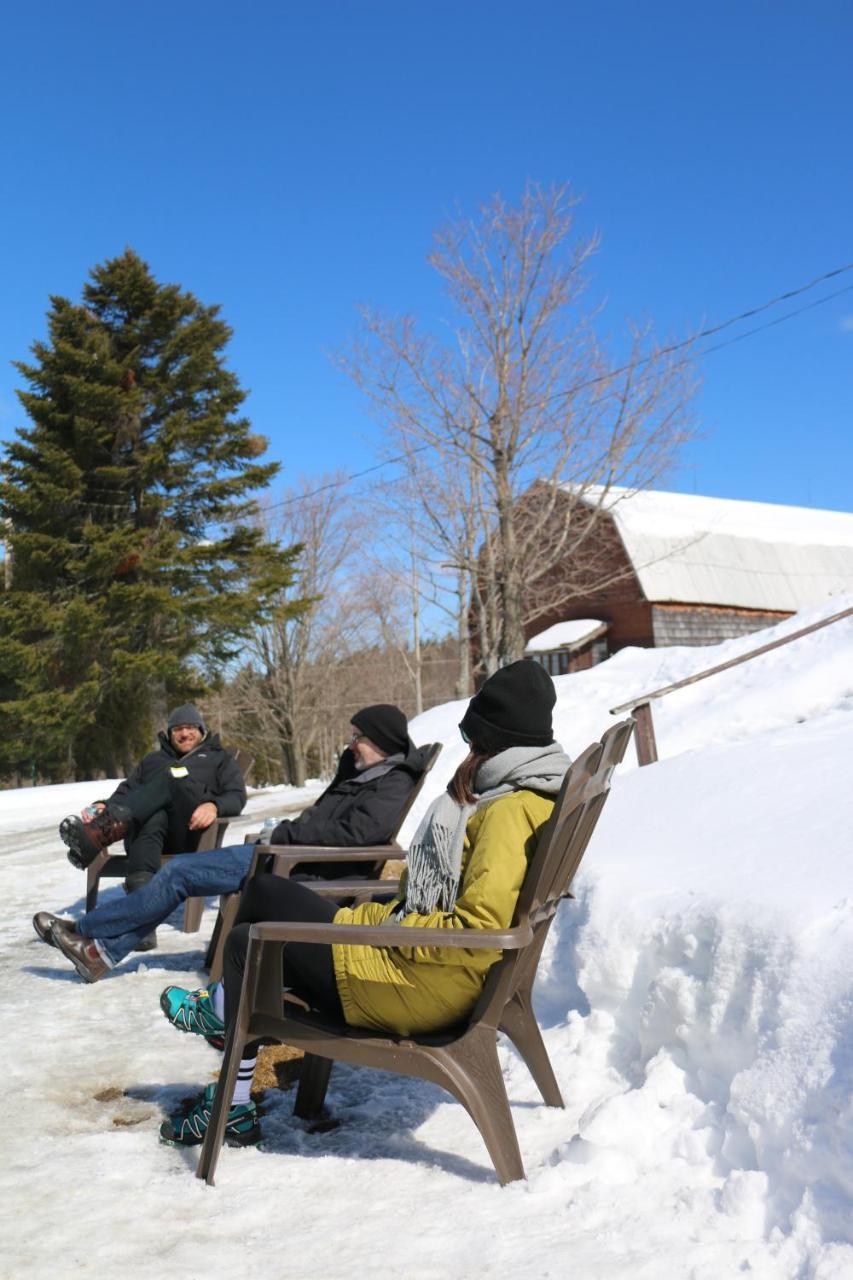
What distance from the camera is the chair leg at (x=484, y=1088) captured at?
2980mm

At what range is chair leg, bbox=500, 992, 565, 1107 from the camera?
3.45 m

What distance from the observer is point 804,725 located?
7984 mm

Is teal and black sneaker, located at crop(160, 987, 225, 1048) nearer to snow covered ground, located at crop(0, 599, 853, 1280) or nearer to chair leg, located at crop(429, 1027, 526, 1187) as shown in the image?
snow covered ground, located at crop(0, 599, 853, 1280)

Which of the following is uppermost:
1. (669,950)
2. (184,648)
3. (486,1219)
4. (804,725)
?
(184,648)

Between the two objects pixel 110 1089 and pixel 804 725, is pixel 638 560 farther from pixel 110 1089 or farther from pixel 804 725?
pixel 110 1089

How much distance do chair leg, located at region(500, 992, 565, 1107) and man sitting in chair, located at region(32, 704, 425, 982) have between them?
1793 mm

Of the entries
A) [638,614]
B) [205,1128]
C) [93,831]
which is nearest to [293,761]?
[638,614]

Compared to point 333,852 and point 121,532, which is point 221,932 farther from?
point 121,532

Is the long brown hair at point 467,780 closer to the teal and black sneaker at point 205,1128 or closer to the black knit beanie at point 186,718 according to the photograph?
the teal and black sneaker at point 205,1128

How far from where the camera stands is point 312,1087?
3.70 metres

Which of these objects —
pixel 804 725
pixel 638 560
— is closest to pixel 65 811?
pixel 804 725

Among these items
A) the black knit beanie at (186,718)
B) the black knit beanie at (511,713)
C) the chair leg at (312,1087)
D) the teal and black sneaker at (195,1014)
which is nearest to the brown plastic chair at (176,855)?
the black knit beanie at (186,718)

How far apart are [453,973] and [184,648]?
1085 inches

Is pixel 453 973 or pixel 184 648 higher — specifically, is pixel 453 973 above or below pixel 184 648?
below
